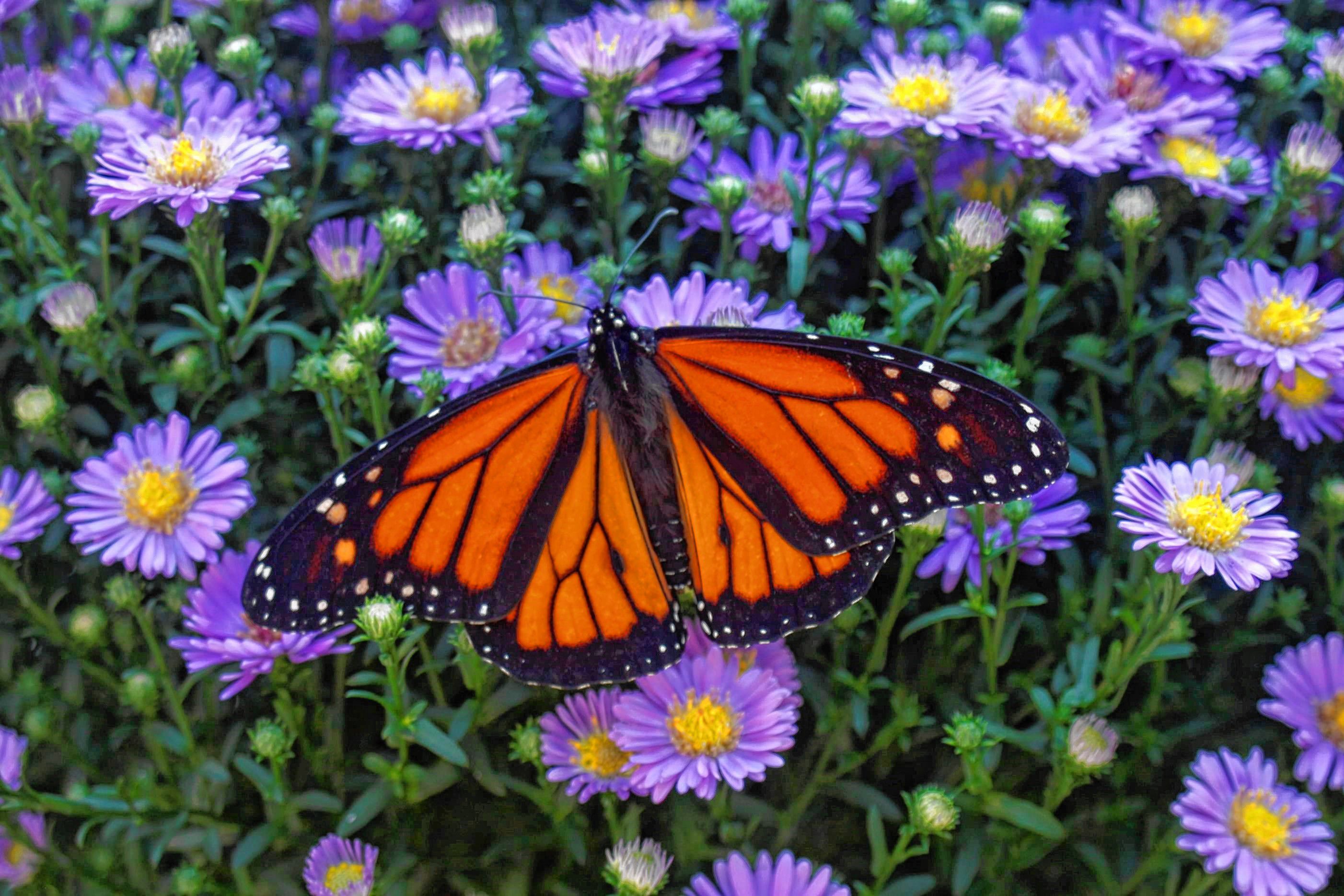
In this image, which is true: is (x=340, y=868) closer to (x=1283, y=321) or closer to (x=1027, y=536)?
(x=1027, y=536)

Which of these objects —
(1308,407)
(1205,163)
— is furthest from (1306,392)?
(1205,163)

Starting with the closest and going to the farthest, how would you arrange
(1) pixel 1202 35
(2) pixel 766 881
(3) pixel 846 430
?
(3) pixel 846 430 < (2) pixel 766 881 < (1) pixel 1202 35

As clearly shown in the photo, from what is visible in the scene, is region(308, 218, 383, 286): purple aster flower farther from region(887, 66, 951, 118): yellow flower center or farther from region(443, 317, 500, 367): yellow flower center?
region(887, 66, 951, 118): yellow flower center

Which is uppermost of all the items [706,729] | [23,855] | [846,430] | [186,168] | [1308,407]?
[186,168]

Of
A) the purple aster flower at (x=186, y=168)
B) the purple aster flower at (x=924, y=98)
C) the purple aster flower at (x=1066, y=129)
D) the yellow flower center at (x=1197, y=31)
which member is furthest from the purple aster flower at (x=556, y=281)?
the yellow flower center at (x=1197, y=31)

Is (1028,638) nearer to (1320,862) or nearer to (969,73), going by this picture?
(1320,862)

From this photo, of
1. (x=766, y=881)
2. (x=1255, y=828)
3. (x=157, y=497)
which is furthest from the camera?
(x=157, y=497)
